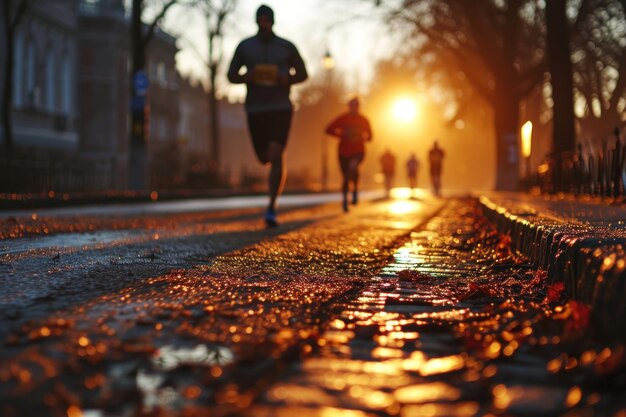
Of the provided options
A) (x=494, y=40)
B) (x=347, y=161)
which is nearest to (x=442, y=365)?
(x=347, y=161)

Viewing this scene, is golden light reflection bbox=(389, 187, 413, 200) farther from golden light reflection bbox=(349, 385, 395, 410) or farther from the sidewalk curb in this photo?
golden light reflection bbox=(349, 385, 395, 410)

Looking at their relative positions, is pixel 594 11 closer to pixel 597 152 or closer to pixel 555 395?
pixel 597 152

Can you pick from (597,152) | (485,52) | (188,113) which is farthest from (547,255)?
(188,113)

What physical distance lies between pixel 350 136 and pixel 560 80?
5.05 meters

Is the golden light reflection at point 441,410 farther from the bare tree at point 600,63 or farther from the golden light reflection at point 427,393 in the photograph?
the bare tree at point 600,63

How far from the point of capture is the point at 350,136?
15469 mm

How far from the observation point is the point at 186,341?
3.01 m

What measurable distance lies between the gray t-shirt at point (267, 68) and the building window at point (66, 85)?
29635 millimetres

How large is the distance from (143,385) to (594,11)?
25858 millimetres

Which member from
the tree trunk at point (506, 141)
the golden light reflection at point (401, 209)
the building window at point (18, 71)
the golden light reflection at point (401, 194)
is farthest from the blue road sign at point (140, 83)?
the tree trunk at point (506, 141)

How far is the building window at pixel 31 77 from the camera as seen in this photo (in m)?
33.4

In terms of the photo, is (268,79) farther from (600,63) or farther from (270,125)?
(600,63)

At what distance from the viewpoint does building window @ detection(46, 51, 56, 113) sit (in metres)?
35.8

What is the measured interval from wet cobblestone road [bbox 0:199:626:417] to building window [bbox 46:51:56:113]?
105 ft
